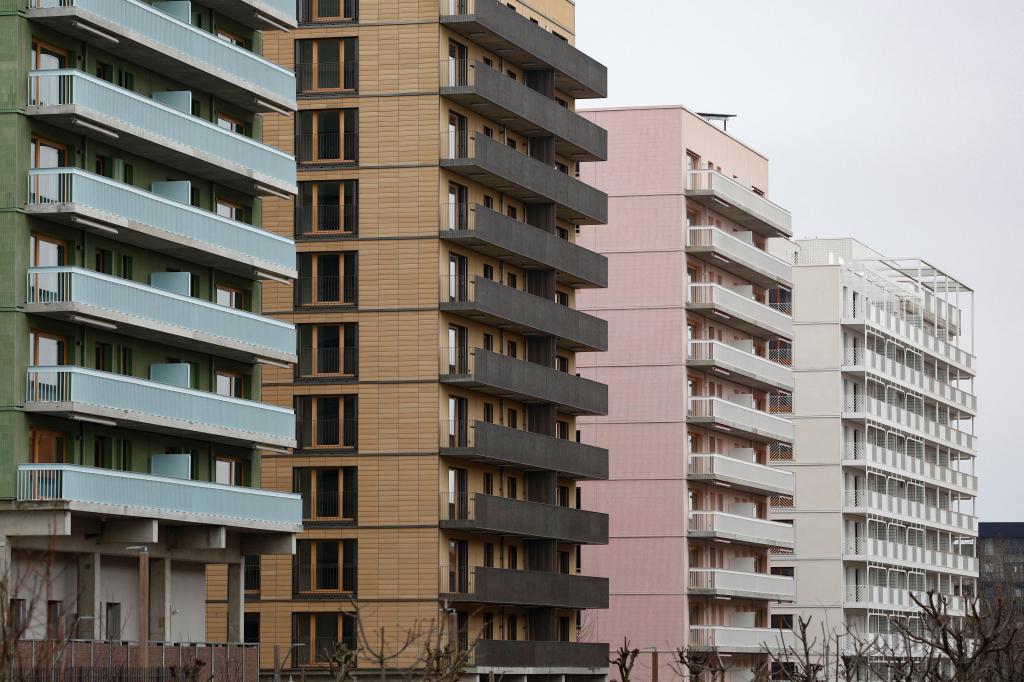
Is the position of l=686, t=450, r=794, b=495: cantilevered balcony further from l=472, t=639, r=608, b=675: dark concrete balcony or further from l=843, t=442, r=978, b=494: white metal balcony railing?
l=472, t=639, r=608, b=675: dark concrete balcony

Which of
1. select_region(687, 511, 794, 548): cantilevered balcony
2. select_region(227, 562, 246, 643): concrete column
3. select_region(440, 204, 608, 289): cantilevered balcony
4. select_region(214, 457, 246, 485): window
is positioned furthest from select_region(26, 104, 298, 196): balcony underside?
select_region(687, 511, 794, 548): cantilevered balcony

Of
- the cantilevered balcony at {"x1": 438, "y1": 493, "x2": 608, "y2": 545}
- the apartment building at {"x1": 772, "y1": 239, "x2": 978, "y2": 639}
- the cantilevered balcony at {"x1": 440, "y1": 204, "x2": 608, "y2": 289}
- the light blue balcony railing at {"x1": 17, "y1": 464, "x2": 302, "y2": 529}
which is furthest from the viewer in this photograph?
the apartment building at {"x1": 772, "y1": 239, "x2": 978, "y2": 639}

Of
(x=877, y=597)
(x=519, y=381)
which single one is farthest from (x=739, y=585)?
(x=519, y=381)

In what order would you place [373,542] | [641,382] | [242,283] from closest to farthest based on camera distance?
[242,283] → [373,542] → [641,382]

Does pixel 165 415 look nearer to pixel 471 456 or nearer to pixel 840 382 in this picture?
pixel 471 456

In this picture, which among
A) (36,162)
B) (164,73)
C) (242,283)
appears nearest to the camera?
(36,162)

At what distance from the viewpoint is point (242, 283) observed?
2709 inches

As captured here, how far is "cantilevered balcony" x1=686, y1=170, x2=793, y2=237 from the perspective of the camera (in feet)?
337

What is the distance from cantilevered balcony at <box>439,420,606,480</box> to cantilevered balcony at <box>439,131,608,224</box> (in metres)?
9.44

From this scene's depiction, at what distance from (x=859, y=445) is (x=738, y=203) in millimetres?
24706

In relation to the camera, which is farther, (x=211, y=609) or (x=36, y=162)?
(x=211, y=609)

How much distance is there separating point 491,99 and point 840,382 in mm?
46660

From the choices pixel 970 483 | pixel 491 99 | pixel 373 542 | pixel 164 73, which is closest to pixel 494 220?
pixel 491 99

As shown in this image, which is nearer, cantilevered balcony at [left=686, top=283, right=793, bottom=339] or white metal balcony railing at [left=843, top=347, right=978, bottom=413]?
A: cantilevered balcony at [left=686, top=283, right=793, bottom=339]
